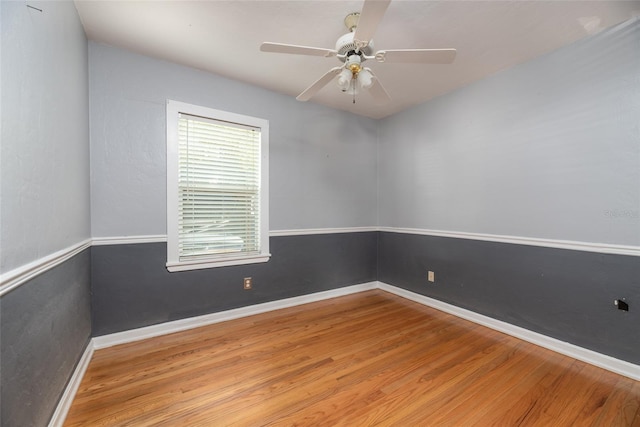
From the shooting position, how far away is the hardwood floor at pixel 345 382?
1.45 m

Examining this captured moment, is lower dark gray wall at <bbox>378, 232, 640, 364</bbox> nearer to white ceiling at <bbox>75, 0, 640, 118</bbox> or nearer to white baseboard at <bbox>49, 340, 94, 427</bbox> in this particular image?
white ceiling at <bbox>75, 0, 640, 118</bbox>

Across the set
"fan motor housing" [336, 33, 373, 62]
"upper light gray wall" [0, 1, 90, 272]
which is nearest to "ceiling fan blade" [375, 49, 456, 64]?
"fan motor housing" [336, 33, 373, 62]

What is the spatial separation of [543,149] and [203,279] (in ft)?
10.8

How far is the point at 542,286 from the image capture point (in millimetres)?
2256

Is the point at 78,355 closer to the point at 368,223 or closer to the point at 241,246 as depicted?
the point at 241,246

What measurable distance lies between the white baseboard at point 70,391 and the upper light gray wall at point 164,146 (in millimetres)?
911

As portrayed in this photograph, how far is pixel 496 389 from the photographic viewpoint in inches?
66.3

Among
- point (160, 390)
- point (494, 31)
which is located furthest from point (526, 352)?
point (160, 390)

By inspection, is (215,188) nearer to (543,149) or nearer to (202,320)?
(202,320)

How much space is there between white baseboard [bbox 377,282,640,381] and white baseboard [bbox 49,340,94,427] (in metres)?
3.17

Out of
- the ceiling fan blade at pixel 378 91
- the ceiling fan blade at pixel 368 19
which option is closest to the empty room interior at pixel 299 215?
the ceiling fan blade at pixel 368 19

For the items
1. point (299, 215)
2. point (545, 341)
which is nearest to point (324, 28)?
point (299, 215)

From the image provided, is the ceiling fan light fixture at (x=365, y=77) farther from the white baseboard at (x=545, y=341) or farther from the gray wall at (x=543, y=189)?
the white baseboard at (x=545, y=341)

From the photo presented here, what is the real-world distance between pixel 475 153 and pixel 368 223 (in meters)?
1.60
